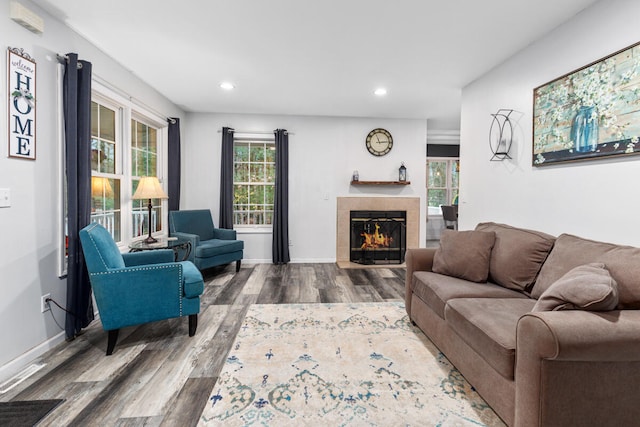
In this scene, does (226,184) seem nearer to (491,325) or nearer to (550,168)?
(550,168)

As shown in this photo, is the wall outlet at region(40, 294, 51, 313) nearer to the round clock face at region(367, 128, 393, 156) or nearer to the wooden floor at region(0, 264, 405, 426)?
the wooden floor at region(0, 264, 405, 426)

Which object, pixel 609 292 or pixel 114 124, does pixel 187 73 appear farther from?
pixel 609 292

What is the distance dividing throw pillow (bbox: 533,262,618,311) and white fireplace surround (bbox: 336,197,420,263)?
13.0 ft

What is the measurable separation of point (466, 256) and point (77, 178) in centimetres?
317

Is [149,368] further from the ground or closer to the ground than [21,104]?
closer to the ground

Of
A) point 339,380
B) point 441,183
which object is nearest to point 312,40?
point 339,380

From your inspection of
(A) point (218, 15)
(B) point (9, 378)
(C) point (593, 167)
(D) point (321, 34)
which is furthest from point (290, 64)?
(B) point (9, 378)

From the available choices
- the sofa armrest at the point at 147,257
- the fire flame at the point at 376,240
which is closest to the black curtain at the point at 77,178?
the sofa armrest at the point at 147,257

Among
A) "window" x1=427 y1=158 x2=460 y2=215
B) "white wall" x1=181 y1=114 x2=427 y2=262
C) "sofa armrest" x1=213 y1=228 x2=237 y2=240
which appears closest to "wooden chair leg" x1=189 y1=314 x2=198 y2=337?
"sofa armrest" x1=213 y1=228 x2=237 y2=240

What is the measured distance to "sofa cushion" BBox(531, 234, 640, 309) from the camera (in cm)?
155

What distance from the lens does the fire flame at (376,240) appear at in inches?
217

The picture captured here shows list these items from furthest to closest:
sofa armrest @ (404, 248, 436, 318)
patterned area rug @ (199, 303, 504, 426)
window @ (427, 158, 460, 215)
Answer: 1. window @ (427, 158, 460, 215)
2. sofa armrest @ (404, 248, 436, 318)
3. patterned area rug @ (199, 303, 504, 426)

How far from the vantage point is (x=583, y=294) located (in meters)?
1.41

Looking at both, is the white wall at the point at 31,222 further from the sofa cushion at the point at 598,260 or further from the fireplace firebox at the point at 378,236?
the fireplace firebox at the point at 378,236
